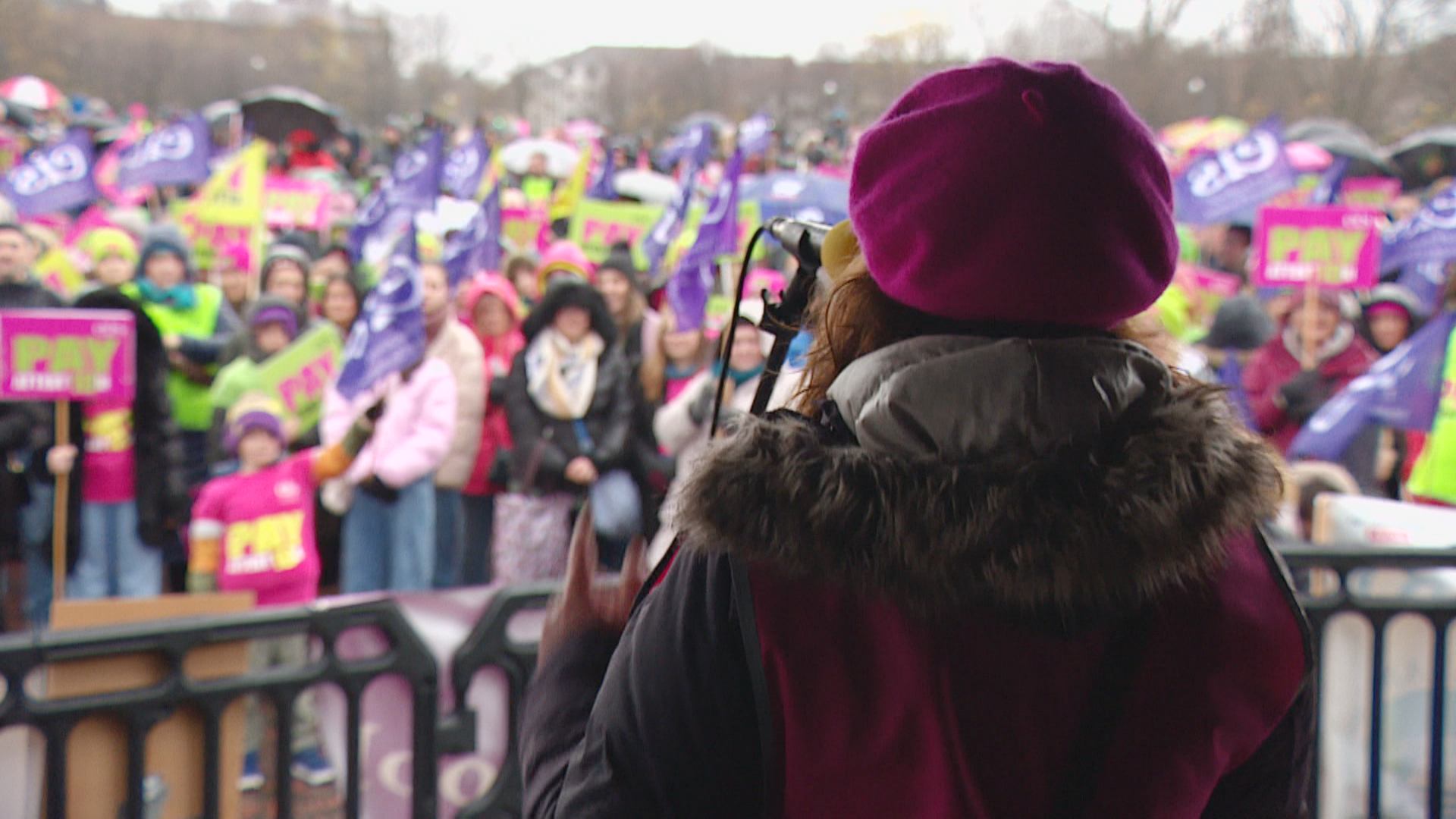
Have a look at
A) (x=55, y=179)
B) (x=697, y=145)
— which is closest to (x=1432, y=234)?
(x=697, y=145)

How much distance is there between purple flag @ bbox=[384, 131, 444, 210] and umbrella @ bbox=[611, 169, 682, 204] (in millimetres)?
6422

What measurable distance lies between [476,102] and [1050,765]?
61.1 meters

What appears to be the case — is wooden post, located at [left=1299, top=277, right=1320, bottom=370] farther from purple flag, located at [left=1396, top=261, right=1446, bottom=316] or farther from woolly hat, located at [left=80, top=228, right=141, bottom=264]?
woolly hat, located at [left=80, top=228, right=141, bottom=264]

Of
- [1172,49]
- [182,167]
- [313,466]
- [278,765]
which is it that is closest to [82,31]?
[1172,49]

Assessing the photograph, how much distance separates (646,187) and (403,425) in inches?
438

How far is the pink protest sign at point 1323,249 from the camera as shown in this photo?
7.18m

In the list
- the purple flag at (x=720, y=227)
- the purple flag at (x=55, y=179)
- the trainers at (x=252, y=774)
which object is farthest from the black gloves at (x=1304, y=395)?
the purple flag at (x=55, y=179)

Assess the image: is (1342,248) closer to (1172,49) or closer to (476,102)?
(1172,49)

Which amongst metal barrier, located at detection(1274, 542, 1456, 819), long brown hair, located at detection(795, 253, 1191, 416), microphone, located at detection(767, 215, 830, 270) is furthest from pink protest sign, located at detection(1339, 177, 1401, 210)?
long brown hair, located at detection(795, 253, 1191, 416)

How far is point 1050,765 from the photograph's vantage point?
3.55ft

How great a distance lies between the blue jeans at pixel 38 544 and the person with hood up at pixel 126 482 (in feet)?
0.71

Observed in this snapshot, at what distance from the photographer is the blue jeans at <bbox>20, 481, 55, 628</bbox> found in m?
5.62

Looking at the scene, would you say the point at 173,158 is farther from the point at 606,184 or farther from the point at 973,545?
the point at 973,545

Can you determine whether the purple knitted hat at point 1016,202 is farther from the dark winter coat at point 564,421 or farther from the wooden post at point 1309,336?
the wooden post at point 1309,336
